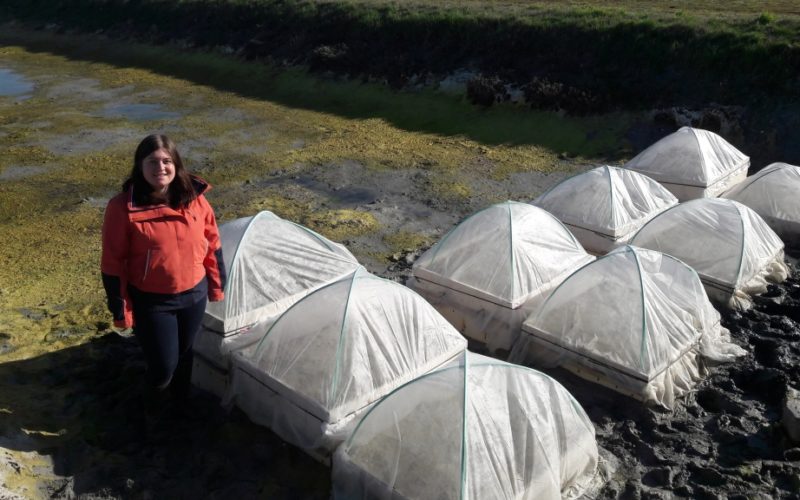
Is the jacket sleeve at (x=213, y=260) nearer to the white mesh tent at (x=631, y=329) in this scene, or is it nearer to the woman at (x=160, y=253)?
the woman at (x=160, y=253)

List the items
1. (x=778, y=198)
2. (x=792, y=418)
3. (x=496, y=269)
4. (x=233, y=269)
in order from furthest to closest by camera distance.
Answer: (x=778, y=198), (x=496, y=269), (x=233, y=269), (x=792, y=418)

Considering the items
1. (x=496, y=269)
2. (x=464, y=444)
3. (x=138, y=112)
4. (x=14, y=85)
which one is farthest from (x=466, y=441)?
(x=14, y=85)

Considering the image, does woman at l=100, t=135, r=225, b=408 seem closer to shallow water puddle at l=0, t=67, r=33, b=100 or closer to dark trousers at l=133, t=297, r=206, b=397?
dark trousers at l=133, t=297, r=206, b=397

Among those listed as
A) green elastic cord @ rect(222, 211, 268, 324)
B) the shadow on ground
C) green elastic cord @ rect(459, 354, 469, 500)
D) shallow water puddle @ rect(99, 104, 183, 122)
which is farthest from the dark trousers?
shallow water puddle @ rect(99, 104, 183, 122)

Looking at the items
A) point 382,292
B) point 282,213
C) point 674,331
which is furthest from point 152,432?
point 282,213

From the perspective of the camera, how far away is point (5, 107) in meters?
18.7

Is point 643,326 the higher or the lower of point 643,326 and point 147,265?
the lower

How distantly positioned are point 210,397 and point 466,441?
2.65m

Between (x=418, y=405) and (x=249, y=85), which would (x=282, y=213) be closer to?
(x=418, y=405)

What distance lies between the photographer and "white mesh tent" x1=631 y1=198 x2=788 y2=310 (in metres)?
7.74

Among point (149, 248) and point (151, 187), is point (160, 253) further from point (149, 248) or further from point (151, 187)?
point (151, 187)

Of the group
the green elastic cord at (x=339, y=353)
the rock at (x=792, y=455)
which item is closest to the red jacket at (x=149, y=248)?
the green elastic cord at (x=339, y=353)

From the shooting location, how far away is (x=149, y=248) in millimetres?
4504

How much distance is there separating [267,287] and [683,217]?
5011 mm
